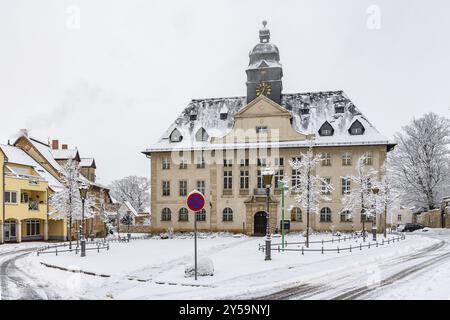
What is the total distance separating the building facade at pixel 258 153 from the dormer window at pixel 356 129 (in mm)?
105

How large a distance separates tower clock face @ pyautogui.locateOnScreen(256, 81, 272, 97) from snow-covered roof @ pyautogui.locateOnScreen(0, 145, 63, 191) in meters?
26.3

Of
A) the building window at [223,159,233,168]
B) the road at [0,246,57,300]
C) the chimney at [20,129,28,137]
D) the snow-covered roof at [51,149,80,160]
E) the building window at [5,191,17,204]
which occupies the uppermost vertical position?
the chimney at [20,129,28,137]

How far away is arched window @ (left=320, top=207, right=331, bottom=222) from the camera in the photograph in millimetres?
45969

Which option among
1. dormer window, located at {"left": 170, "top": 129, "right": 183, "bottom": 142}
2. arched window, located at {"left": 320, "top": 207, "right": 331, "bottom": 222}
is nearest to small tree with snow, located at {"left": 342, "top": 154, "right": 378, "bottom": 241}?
arched window, located at {"left": 320, "top": 207, "right": 331, "bottom": 222}

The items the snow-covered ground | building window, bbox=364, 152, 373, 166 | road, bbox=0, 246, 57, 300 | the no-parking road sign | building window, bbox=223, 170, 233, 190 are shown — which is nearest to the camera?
the snow-covered ground

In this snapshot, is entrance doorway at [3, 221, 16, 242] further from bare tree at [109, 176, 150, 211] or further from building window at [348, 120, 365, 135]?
bare tree at [109, 176, 150, 211]

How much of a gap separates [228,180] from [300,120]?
10.9m

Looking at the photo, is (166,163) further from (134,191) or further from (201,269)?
(134,191)

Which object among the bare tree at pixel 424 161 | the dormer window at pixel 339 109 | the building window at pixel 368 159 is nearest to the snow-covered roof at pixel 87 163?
the dormer window at pixel 339 109

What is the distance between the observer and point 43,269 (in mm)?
20469

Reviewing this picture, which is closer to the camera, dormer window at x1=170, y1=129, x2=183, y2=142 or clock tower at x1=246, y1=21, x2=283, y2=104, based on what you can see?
clock tower at x1=246, y1=21, x2=283, y2=104

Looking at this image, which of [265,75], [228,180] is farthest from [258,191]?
[265,75]

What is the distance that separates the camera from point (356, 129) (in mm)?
46562
